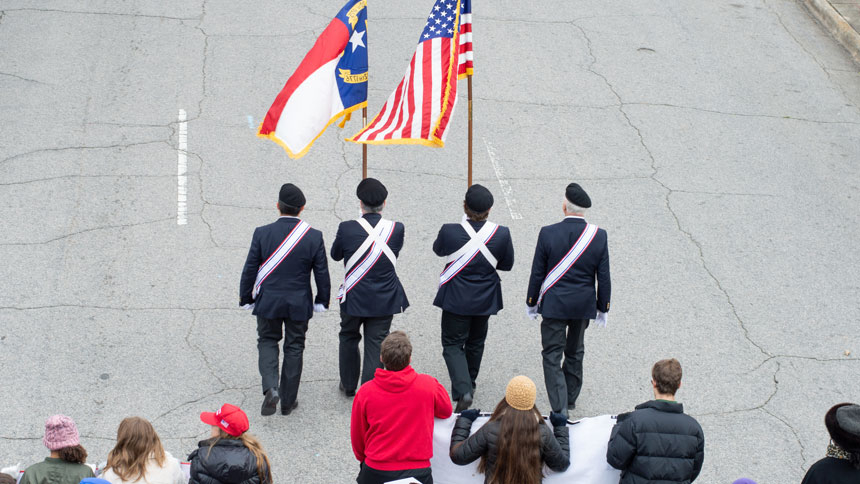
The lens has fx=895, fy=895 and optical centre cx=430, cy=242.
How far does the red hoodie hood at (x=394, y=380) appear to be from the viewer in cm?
516

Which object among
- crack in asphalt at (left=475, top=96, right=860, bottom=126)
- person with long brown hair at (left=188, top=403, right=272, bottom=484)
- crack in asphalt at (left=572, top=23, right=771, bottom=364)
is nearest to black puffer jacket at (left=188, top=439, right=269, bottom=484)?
person with long brown hair at (left=188, top=403, right=272, bottom=484)

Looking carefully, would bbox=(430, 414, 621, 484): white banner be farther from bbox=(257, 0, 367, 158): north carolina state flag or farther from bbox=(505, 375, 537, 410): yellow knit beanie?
bbox=(257, 0, 367, 158): north carolina state flag

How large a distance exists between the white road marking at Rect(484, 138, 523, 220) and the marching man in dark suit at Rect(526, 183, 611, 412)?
293cm

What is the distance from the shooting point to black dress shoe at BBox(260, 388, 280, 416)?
272 inches

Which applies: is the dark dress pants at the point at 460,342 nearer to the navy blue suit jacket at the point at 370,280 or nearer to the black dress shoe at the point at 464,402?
the black dress shoe at the point at 464,402

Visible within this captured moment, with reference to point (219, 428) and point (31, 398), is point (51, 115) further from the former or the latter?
point (219, 428)

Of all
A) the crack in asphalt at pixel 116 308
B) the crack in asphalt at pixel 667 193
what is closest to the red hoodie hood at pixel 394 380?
the crack in asphalt at pixel 116 308

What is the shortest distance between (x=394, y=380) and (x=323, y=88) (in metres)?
2.93

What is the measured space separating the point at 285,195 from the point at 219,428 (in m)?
2.24

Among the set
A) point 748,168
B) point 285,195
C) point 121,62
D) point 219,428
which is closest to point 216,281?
point 285,195

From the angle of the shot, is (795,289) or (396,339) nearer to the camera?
(396,339)

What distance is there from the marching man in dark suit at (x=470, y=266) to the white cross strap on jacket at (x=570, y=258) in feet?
1.06

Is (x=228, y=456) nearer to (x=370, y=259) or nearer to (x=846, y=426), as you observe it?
(x=370, y=259)

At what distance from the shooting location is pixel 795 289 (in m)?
8.89
